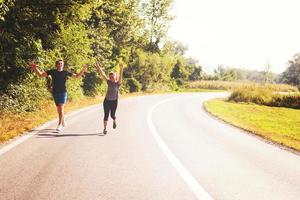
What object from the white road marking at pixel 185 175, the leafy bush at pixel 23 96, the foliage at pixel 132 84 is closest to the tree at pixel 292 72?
the foliage at pixel 132 84

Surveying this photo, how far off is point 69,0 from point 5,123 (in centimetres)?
551

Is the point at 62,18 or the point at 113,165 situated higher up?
the point at 62,18

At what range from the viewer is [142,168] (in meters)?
7.13

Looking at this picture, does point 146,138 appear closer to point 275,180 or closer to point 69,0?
point 275,180

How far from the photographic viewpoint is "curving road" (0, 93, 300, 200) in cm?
561

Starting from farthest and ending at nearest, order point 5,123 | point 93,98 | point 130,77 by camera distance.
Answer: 1. point 130,77
2. point 93,98
3. point 5,123

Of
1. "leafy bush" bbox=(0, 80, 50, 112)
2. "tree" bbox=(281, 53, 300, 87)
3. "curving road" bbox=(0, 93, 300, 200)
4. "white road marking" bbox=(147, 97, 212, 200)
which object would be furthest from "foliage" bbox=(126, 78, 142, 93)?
"tree" bbox=(281, 53, 300, 87)

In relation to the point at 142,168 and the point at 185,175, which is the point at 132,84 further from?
the point at 185,175

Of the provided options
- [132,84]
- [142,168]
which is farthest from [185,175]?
[132,84]

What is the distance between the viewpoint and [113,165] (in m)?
7.25

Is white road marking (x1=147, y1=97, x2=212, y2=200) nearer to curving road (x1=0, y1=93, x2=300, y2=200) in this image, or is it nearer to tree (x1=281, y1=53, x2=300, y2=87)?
curving road (x1=0, y1=93, x2=300, y2=200)

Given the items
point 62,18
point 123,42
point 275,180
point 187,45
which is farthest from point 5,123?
point 187,45

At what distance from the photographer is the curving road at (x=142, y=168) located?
18.4 feet

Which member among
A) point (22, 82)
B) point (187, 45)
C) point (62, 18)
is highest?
point (187, 45)
